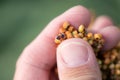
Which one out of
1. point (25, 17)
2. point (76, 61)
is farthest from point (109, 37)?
point (25, 17)

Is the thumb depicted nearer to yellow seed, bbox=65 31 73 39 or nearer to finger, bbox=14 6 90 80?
yellow seed, bbox=65 31 73 39

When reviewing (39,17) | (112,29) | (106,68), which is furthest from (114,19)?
(106,68)

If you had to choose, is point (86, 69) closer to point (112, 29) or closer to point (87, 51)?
point (87, 51)

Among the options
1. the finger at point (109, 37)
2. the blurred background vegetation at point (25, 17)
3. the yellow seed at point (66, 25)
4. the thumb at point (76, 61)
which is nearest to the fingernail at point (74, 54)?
the thumb at point (76, 61)

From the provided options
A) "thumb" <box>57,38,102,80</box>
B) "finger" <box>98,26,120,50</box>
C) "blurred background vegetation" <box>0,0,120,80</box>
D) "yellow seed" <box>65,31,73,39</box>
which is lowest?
"blurred background vegetation" <box>0,0,120,80</box>

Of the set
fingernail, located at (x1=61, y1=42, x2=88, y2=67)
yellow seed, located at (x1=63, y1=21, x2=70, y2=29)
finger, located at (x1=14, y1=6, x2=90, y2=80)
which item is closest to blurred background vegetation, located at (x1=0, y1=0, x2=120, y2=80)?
finger, located at (x1=14, y1=6, x2=90, y2=80)

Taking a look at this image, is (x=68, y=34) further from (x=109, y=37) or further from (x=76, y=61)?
(x=109, y=37)
